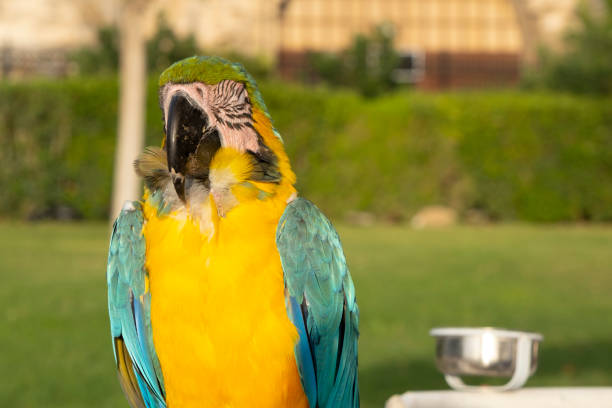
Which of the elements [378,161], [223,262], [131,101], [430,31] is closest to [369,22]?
[430,31]

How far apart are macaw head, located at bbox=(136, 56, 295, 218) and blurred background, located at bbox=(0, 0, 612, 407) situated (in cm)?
273

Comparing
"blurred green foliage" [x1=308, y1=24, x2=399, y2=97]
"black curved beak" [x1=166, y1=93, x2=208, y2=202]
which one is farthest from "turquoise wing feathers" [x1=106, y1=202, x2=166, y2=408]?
"blurred green foliage" [x1=308, y1=24, x2=399, y2=97]

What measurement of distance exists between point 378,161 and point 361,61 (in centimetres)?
383

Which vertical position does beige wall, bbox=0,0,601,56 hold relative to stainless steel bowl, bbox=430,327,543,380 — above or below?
above

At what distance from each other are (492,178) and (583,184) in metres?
1.54

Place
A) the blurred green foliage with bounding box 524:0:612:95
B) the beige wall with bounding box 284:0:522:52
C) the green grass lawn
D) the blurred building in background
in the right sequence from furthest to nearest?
the beige wall with bounding box 284:0:522:52, the blurred building in background, the blurred green foliage with bounding box 524:0:612:95, the green grass lawn

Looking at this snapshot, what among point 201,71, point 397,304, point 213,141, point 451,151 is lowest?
point 397,304

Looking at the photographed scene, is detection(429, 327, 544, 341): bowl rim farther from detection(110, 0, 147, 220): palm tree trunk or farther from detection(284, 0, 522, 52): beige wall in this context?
detection(284, 0, 522, 52): beige wall

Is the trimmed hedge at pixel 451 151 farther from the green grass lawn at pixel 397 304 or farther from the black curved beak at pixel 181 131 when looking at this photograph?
the black curved beak at pixel 181 131

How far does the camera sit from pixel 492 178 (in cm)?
1416

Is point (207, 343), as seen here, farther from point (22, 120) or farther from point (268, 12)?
point (268, 12)

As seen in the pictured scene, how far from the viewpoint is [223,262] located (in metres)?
1.89

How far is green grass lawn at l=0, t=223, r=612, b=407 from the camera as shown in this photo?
16.0 ft

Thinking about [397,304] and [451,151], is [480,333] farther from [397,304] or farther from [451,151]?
[451,151]
